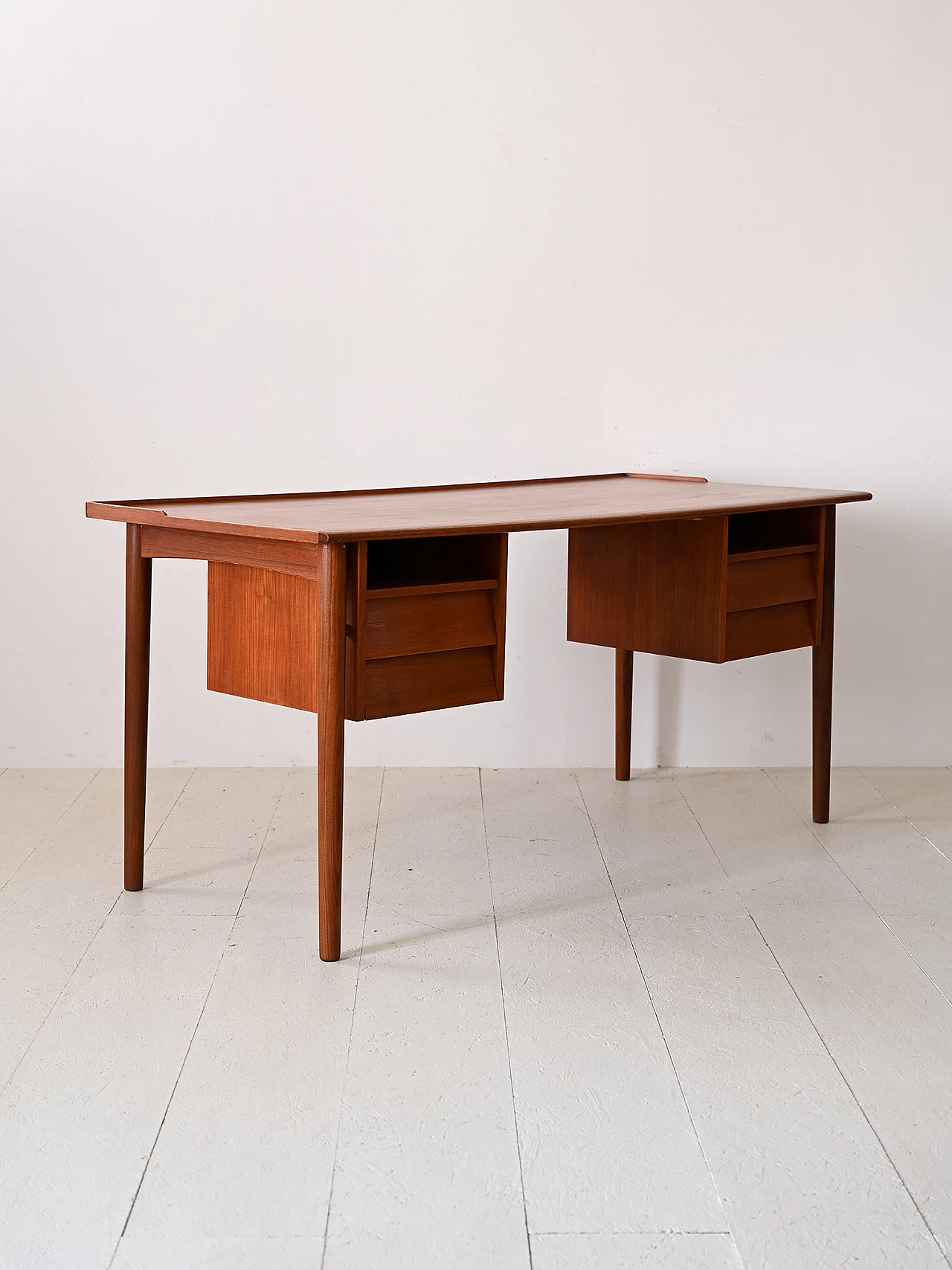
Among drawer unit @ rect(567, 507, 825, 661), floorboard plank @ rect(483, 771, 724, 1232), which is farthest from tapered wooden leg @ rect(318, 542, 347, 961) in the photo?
drawer unit @ rect(567, 507, 825, 661)

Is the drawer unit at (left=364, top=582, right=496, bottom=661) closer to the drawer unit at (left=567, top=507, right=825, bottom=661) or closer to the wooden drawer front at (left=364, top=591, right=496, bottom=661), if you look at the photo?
the wooden drawer front at (left=364, top=591, right=496, bottom=661)

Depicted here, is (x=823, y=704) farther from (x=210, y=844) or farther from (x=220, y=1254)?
(x=220, y=1254)

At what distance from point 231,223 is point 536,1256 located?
2484 millimetres

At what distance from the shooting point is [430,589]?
208 centimetres

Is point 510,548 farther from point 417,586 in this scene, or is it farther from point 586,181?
point 417,586

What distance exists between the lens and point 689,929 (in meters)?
2.20

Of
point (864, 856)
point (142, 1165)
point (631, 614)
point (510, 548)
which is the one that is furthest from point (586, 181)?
point (142, 1165)

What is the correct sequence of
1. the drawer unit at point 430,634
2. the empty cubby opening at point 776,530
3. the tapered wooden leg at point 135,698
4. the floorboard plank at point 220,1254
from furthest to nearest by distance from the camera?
the empty cubby opening at point 776,530, the tapered wooden leg at point 135,698, the drawer unit at point 430,634, the floorboard plank at point 220,1254

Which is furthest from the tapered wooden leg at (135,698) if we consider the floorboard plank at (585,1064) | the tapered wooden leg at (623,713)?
the tapered wooden leg at (623,713)

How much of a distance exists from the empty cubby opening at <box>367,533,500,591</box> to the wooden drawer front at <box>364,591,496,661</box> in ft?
0.10

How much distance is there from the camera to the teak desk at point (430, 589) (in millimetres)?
1992

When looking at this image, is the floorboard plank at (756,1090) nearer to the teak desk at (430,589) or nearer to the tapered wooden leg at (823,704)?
the tapered wooden leg at (823,704)

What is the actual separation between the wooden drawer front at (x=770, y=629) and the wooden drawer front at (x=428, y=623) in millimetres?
602

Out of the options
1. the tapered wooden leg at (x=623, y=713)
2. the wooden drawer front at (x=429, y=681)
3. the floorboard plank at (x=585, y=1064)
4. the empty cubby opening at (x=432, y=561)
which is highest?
the empty cubby opening at (x=432, y=561)
